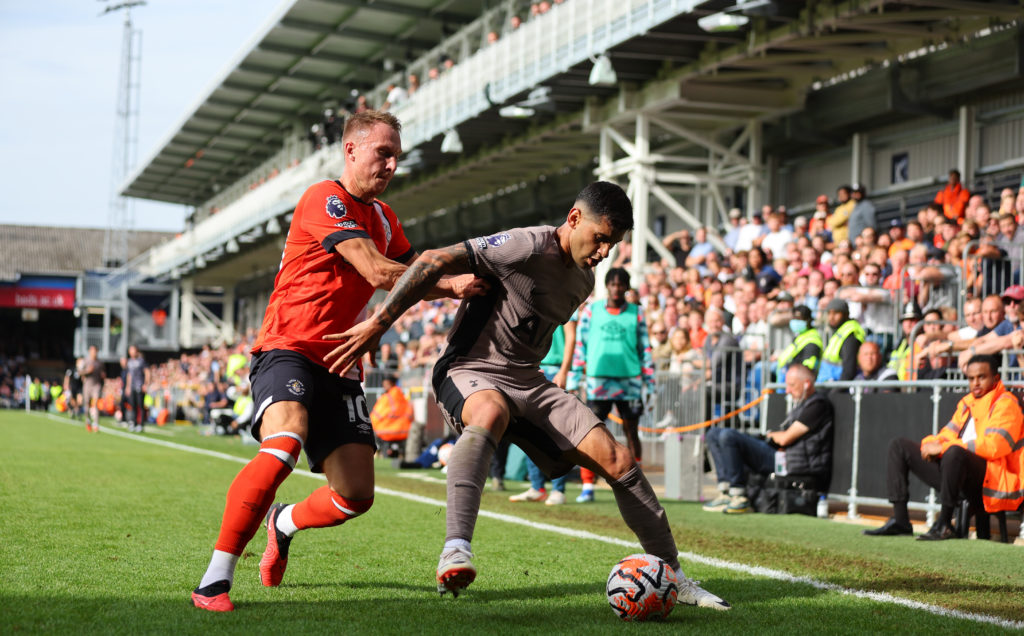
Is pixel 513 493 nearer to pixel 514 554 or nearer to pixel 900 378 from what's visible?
pixel 900 378

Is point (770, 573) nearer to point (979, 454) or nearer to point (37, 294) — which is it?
point (979, 454)

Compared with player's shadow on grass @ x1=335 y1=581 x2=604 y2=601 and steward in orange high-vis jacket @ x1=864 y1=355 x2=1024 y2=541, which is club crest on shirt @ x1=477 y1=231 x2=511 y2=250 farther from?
steward in orange high-vis jacket @ x1=864 y1=355 x2=1024 y2=541

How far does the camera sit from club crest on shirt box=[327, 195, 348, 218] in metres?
5.30

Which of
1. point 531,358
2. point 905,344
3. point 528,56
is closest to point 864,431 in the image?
point 905,344

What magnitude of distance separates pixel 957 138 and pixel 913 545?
14.0 metres

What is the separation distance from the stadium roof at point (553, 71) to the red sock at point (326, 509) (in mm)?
13187

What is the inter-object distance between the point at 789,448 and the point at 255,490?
298 inches

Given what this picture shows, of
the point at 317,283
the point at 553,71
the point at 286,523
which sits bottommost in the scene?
the point at 286,523

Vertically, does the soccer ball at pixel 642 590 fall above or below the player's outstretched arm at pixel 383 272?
below

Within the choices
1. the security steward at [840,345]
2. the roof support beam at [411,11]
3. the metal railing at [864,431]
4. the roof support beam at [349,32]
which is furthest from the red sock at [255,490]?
the roof support beam at [349,32]

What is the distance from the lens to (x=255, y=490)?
16.4ft

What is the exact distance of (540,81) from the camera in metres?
23.3

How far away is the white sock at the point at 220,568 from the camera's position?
495 cm

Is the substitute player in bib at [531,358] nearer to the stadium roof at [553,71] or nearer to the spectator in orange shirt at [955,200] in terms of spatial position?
the spectator in orange shirt at [955,200]
